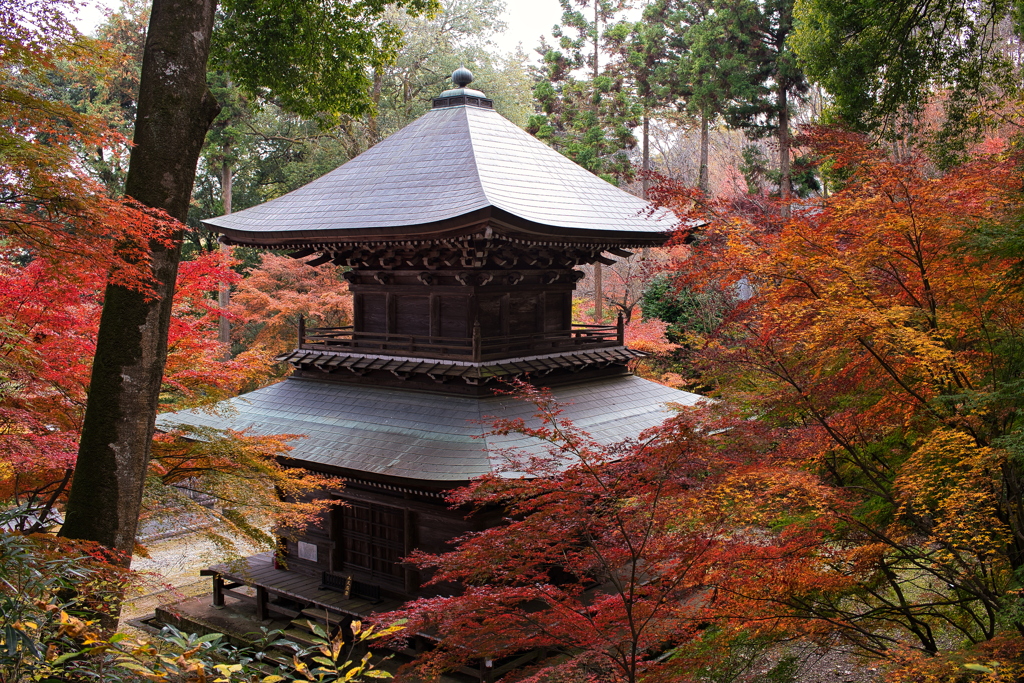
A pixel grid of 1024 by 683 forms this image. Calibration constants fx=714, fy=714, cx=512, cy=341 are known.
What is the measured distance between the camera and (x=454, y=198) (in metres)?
8.06

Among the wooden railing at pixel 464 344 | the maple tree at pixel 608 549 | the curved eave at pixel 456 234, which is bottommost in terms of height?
the maple tree at pixel 608 549

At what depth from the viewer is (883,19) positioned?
6.99 metres

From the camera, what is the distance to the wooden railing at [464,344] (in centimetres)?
868

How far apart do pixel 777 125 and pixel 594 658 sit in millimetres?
17263

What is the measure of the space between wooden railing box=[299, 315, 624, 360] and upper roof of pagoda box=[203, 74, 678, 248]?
4.69 ft

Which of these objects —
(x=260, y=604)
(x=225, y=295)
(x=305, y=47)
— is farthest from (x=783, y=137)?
(x=260, y=604)

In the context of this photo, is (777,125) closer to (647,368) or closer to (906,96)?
(647,368)

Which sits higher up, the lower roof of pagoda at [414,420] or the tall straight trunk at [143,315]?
the tall straight trunk at [143,315]

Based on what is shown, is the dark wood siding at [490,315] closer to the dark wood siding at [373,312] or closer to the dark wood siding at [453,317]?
the dark wood siding at [453,317]

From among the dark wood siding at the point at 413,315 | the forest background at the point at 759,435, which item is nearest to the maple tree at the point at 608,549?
the forest background at the point at 759,435

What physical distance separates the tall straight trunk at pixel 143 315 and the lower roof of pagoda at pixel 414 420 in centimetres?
302

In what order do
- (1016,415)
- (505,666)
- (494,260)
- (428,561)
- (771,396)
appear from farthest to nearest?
(494,260), (505,666), (771,396), (428,561), (1016,415)

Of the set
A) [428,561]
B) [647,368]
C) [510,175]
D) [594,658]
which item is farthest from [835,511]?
[647,368]

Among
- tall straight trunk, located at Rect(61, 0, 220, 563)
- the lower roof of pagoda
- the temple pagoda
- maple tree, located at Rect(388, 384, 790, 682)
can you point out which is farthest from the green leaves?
maple tree, located at Rect(388, 384, 790, 682)
